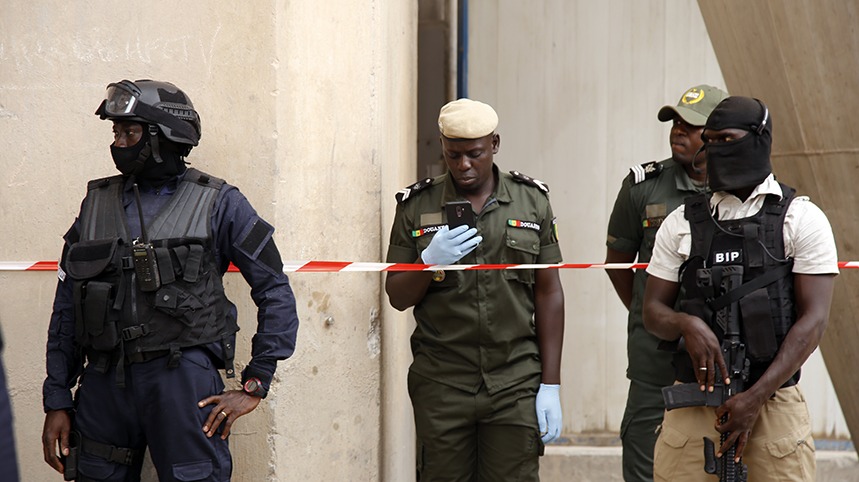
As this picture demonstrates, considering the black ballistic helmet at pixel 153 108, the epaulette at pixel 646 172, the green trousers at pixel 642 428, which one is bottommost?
the green trousers at pixel 642 428

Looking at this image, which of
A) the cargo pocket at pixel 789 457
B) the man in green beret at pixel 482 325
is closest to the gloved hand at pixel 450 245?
the man in green beret at pixel 482 325

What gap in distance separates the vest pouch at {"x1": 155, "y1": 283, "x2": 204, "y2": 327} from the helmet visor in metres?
0.59

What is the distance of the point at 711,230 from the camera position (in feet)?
10.5

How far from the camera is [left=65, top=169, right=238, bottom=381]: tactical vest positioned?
3090 mm

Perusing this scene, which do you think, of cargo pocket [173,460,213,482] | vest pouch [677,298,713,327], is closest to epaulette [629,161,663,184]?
vest pouch [677,298,713,327]

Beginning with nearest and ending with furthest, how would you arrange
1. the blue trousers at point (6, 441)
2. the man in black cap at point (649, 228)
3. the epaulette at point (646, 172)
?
the blue trousers at point (6, 441), the man in black cap at point (649, 228), the epaulette at point (646, 172)

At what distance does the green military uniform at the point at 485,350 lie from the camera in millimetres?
3668

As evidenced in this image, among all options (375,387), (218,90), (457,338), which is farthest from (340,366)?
(218,90)

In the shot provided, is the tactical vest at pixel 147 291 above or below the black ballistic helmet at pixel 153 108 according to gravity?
below

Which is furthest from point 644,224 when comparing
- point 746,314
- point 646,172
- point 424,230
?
point 746,314

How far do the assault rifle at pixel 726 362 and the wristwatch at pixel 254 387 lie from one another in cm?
135

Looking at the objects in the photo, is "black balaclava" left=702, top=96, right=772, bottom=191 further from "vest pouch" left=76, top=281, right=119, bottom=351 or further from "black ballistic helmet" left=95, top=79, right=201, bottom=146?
"vest pouch" left=76, top=281, right=119, bottom=351

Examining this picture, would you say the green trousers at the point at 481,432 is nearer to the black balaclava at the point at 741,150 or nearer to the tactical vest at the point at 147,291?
the tactical vest at the point at 147,291

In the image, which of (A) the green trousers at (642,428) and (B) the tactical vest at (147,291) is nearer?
(B) the tactical vest at (147,291)
